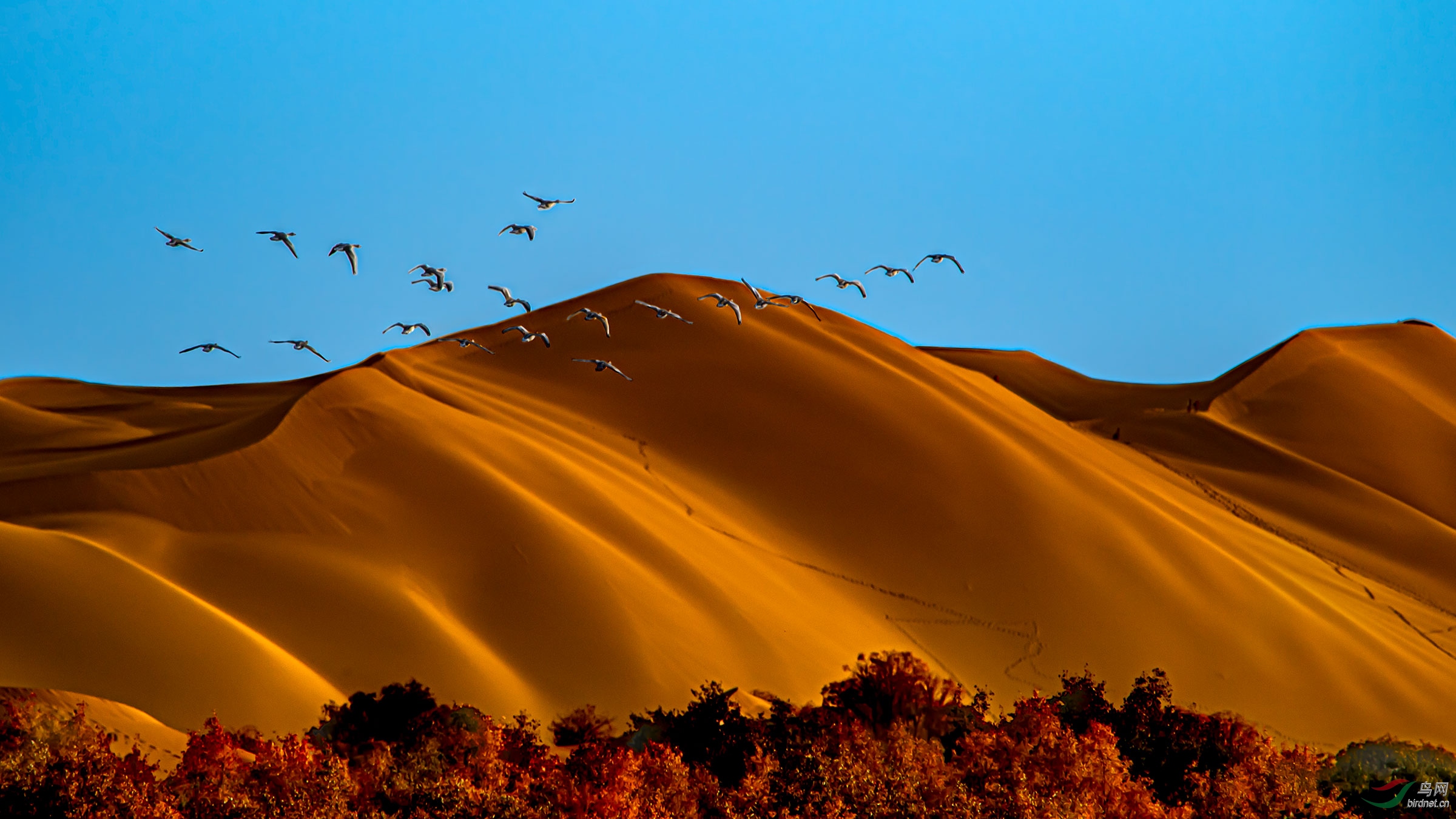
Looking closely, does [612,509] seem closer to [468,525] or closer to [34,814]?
[468,525]

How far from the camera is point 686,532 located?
183ft

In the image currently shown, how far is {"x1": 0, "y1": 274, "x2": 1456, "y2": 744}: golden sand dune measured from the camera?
136 feet

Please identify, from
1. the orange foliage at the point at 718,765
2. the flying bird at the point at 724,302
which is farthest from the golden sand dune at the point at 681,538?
the flying bird at the point at 724,302

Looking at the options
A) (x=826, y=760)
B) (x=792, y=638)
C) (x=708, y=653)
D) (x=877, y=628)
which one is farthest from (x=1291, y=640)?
(x=826, y=760)

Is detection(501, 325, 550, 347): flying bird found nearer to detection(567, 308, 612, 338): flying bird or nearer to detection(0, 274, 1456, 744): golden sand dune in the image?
detection(567, 308, 612, 338): flying bird

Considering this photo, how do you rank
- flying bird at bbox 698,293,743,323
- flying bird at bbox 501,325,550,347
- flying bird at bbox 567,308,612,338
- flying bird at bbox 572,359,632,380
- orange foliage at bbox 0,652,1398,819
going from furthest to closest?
flying bird at bbox 698,293,743,323 < flying bird at bbox 501,325,550,347 < flying bird at bbox 572,359,632,380 < flying bird at bbox 567,308,612,338 < orange foliage at bbox 0,652,1398,819

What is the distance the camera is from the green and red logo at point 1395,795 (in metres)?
32.0

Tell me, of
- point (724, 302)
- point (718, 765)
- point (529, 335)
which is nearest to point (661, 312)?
point (529, 335)

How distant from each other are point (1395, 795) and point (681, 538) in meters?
28.2

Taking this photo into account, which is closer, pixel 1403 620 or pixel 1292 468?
pixel 1403 620

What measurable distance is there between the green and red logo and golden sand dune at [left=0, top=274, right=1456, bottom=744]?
1900 centimetres

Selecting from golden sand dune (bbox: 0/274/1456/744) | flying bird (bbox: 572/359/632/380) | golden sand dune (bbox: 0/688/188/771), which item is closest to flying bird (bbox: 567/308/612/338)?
flying bird (bbox: 572/359/632/380)

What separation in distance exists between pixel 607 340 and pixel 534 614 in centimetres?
3439

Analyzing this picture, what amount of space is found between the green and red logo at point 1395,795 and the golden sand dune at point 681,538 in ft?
62.3
